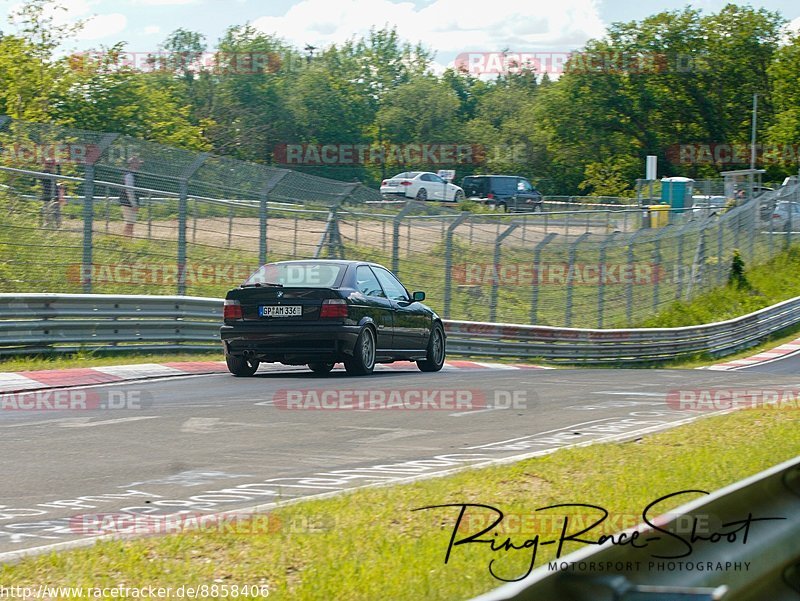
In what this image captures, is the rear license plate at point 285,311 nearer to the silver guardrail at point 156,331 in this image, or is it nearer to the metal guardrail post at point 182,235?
the silver guardrail at point 156,331

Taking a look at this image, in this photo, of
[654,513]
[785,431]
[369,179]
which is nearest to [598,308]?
[785,431]

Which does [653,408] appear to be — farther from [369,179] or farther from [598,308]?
[369,179]

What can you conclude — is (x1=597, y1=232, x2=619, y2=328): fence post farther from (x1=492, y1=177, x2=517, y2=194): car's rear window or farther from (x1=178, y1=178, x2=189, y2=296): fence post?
(x1=492, y1=177, x2=517, y2=194): car's rear window

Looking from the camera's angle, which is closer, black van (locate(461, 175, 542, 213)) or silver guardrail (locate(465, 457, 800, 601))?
silver guardrail (locate(465, 457, 800, 601))

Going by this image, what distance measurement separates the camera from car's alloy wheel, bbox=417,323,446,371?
1738cm

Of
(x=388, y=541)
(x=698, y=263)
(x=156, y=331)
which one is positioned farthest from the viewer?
(x=698, y=263)

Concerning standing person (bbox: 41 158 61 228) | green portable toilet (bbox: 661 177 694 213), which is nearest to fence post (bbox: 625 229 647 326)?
standing person (bbox: 41 158 61 228)

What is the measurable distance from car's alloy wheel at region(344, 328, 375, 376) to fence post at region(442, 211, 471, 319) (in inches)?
340

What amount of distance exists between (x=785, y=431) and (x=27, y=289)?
34.5ft

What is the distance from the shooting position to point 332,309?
1409 cm

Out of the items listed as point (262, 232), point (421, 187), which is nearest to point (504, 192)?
point (421, 187)

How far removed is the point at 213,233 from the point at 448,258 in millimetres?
6799

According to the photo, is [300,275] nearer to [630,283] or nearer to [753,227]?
[630,283]

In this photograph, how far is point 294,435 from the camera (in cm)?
951
